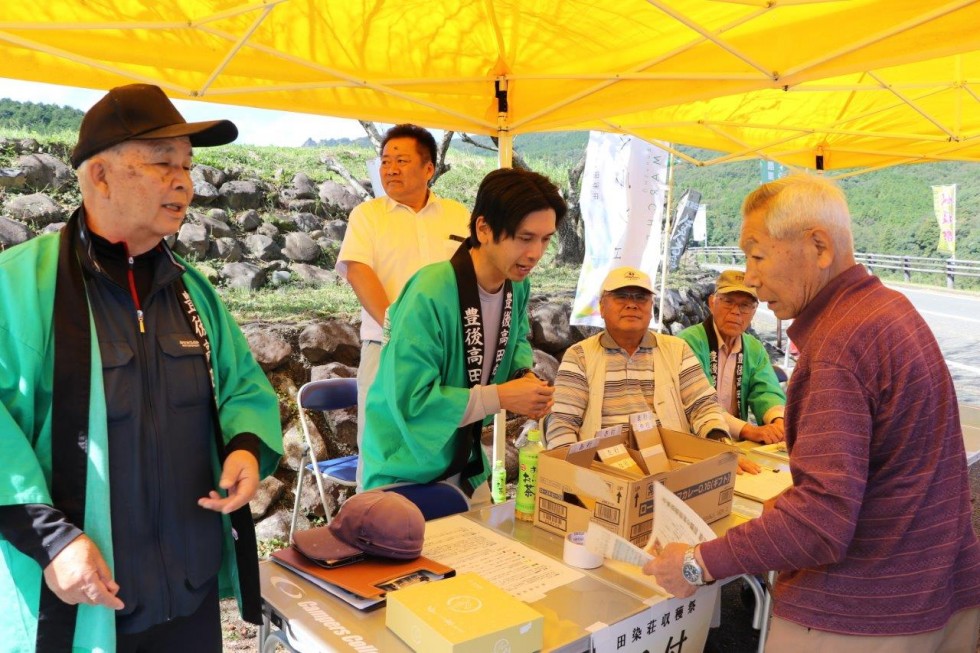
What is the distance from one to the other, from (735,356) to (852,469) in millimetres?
2082

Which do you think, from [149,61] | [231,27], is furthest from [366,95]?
[149,61]

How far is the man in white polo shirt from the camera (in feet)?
9.68

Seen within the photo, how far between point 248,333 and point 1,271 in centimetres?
360

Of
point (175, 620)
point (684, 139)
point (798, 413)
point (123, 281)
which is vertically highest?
point (684, 139)

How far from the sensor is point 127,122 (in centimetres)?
117

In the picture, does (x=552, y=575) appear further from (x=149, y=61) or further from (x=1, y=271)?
(x=149, y=61)

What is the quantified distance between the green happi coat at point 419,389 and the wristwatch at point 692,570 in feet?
2.15

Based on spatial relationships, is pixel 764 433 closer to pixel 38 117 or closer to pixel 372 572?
pixel 372 572

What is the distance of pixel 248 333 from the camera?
462 cm

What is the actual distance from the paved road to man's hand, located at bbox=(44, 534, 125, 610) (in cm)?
678

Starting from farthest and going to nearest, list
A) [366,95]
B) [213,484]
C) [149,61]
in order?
[366,95] < [149,61] < [213,484]

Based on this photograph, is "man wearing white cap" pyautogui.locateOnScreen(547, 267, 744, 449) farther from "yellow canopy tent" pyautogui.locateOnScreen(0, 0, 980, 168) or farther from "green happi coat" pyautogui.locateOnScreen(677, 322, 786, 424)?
"yellow canopy tent" pyautogui.locateOnScreen(0, 0, 980, 168)

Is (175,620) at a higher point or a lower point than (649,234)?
lower

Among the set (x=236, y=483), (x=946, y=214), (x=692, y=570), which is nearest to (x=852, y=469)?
(x=692, y=570)
